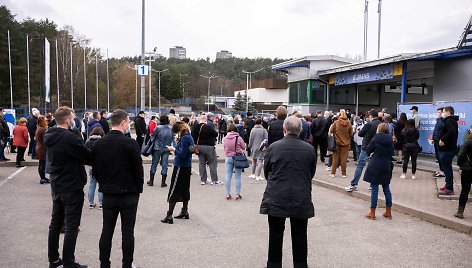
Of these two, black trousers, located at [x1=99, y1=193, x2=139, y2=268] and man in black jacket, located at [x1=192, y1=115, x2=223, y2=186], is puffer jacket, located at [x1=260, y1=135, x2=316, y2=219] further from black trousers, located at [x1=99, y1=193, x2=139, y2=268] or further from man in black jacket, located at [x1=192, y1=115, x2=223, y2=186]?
man in black jacket, located at [x1=192, y1=115, x2=223, y2=186]

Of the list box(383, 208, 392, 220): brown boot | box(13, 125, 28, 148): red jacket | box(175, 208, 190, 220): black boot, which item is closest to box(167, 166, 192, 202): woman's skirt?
box(175, 208, 190, 220): black boot

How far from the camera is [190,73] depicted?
117188 millimetres

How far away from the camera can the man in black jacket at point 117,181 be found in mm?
4430

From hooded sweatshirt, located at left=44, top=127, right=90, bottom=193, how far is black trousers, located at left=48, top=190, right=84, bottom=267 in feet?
0.31

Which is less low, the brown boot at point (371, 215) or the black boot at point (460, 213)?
the black boot at point (460, 213)

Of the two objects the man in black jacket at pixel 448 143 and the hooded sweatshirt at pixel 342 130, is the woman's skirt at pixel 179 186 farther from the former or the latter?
the hooded sweatshirt at pixel 342 130

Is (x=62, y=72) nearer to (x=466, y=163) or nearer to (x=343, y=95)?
(x=343, y=95)

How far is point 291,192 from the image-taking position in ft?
14.1

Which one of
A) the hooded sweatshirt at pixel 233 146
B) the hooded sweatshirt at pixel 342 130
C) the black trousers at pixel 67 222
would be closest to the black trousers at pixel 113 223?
the black trousers at pixel 67 222

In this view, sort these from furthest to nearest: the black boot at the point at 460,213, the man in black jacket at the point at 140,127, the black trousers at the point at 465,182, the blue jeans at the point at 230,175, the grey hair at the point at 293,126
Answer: the man in black jacket at the point at 140,127 < the blue jeans at the point at 230,175 < the black boot at the point at 460,213 < the black trousers at the point at 465,182 < the grey hair at the point at 293,126

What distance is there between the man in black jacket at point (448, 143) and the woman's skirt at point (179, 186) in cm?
555

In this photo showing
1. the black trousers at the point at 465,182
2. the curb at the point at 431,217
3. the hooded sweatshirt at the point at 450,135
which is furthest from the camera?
the hooded sweatshirt at the point at 450,135

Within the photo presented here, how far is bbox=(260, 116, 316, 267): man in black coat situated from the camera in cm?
430

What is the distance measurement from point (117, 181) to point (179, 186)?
2.68 metres
